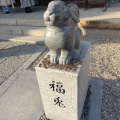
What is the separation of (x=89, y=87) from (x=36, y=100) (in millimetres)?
928

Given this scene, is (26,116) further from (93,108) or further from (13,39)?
(13,39)

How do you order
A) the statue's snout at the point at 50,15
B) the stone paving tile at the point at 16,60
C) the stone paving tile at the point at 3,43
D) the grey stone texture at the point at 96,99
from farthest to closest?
the stone paving tile at the point at 3,43 → the stone paving tile at the point at 16,60 → the grey stone texture at the point at 96,99 → the statue's snout at the point at 50,15

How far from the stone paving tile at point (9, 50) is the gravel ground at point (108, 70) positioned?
206cm

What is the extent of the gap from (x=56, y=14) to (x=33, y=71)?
2.17m

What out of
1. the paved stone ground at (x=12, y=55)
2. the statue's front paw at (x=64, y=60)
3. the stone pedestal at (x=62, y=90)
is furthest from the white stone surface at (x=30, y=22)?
the statue's front paw at (x=64, y=60)

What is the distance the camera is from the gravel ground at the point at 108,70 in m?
2.65

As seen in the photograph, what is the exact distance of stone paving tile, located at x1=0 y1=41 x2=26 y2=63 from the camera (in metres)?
4.42

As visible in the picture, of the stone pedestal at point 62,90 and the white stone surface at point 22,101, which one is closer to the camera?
the stone pedestal at point 62,90

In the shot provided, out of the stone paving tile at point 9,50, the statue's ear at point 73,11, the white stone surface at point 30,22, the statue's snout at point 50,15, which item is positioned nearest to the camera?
the statue's snout at point 50,15

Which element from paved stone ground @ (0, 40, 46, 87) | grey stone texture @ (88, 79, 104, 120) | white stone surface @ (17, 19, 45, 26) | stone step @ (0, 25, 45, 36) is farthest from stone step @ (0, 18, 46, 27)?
grey stone texture @ (88, 79, 104, 120)

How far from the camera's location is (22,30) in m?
5.34

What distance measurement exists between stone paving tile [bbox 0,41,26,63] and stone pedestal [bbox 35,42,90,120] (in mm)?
2398

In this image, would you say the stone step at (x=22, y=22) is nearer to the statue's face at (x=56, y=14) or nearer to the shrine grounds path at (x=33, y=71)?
the shrine grounds path at (x=33, y=71)

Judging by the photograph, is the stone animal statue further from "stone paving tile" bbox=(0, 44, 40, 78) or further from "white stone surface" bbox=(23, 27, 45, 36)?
"white stone surface" bbox=(23, 27, 45, 36)
